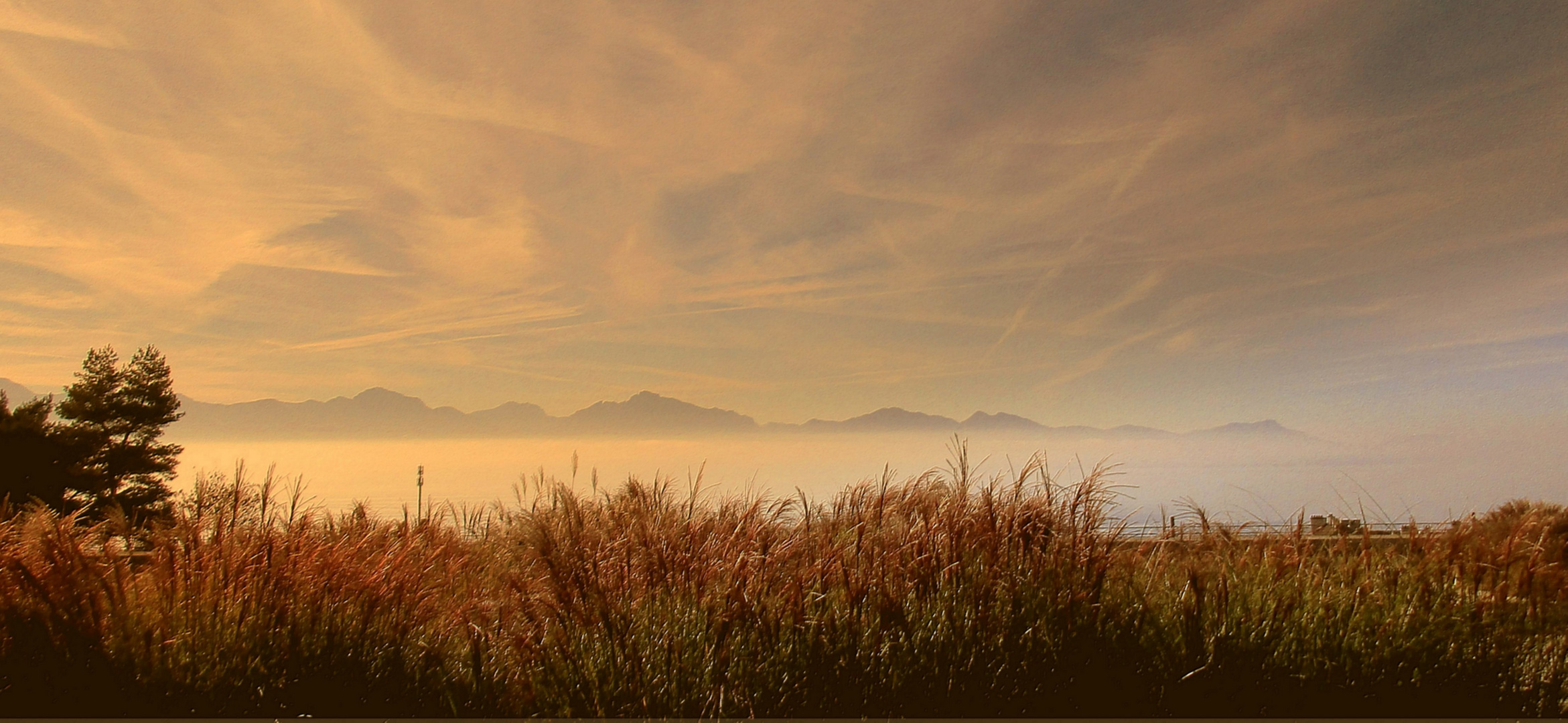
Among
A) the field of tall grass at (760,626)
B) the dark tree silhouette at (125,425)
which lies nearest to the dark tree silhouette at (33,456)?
the dark tree silhouette at (125,425)

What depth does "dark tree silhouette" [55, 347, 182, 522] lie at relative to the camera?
2812 centimetres

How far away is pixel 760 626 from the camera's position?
5242 mm

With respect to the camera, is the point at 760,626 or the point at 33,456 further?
the point at 33,456

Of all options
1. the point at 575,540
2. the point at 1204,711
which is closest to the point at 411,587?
the point at 575,540

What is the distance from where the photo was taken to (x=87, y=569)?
17.9 feet

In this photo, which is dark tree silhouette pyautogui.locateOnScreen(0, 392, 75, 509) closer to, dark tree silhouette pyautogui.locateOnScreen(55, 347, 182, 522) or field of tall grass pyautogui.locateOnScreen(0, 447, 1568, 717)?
dark tree silhouette pyautogui.locateOnScreen(55, 347, 182, 522)

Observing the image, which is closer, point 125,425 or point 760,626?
point 760,626

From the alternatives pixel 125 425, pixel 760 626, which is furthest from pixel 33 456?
pixel 760 626

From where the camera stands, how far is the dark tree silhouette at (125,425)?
28.1m

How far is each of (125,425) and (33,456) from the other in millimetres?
4704

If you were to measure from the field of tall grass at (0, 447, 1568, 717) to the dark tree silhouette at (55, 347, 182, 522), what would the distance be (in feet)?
86.8

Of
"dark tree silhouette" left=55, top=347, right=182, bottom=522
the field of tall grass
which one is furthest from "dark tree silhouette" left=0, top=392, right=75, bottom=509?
the field of tall grass

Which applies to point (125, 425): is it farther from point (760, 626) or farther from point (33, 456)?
point (760, 626)

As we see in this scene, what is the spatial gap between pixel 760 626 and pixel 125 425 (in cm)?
3353
